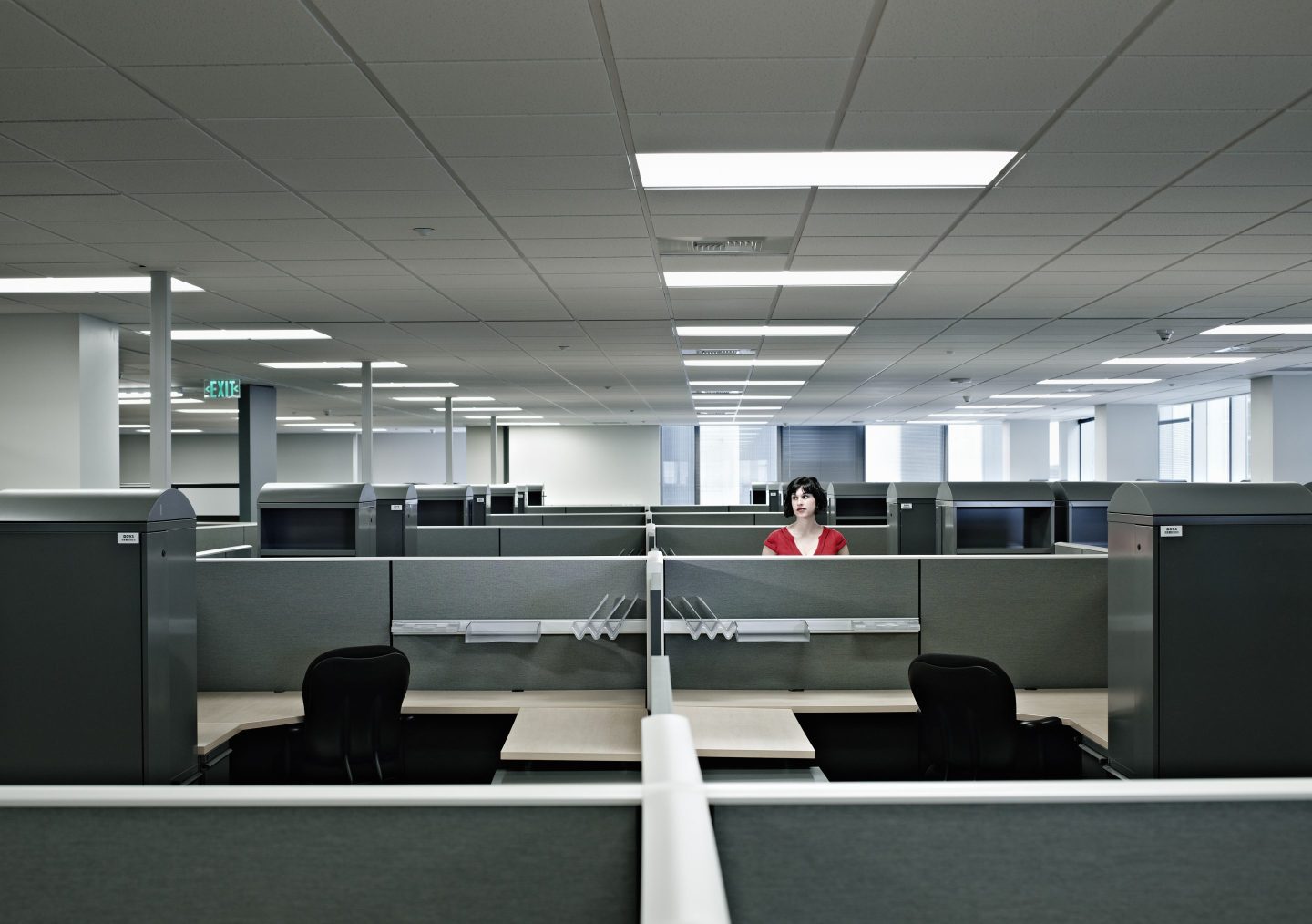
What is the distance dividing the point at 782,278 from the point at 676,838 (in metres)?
4.46

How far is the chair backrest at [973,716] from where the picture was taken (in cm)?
254

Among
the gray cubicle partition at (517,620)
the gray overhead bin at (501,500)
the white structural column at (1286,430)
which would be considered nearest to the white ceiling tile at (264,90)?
the gray cubicle partition at (517,620)

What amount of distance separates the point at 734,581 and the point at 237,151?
208cm

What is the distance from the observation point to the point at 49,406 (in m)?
5.64

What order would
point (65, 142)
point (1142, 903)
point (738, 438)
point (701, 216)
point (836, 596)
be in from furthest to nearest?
point (738, 438)
point (701, 216)
point (836, 596)
point (65, 142)
point (1142, 903)

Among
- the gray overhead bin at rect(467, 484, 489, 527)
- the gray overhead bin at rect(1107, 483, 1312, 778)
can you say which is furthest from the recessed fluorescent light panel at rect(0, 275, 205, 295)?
the gray overhead bin at rect(1107, 483, 1312, 778)

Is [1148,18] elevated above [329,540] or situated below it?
above

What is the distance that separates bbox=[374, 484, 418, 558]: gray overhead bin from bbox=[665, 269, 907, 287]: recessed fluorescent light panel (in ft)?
6.82

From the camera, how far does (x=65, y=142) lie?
279 cm

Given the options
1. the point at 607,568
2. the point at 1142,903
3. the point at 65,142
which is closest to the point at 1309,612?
the point at 1142,903

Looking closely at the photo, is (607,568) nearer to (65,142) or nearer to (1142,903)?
(65,142)

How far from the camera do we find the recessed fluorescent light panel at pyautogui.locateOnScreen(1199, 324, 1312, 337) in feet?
21.7

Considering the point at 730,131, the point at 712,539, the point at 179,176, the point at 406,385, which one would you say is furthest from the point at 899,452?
the point at 179,176

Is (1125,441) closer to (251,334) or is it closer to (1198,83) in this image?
(251,334)
